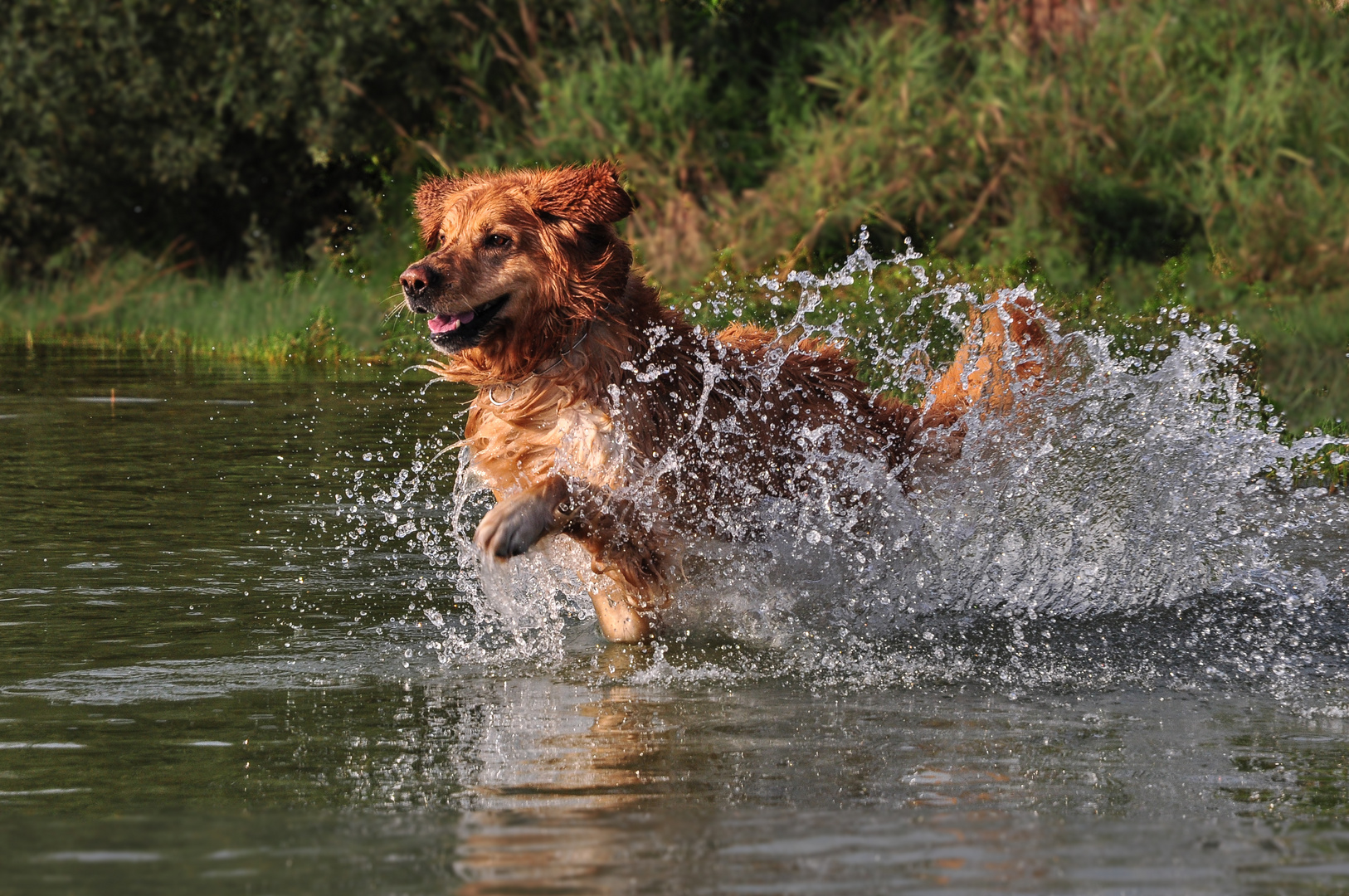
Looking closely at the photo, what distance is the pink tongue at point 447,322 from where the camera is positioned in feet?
20.4

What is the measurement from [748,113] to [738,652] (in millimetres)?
14656

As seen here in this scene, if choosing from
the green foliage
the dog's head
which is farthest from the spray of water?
the green foliage

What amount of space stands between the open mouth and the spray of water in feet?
1.77

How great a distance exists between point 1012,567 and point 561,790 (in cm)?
325

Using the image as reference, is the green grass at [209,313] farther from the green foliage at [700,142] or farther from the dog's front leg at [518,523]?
the dog's front leg at [518,523]

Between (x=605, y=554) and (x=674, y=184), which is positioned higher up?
(x=674, y=184)

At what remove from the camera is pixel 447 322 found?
20.5 feet

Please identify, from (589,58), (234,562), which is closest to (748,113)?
(589,58)

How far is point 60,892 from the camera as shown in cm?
373

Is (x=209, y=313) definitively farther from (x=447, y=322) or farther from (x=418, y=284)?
(x=418, y=284)

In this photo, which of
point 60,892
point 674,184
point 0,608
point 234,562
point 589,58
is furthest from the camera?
point 589,58

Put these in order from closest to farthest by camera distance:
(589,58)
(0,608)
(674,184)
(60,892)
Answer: (60,892)
(0,608)
(674,184)
(589,58)

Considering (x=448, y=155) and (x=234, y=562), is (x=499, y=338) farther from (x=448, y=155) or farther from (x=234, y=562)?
(x=448, y=155)

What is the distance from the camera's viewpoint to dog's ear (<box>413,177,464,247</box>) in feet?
21.9
